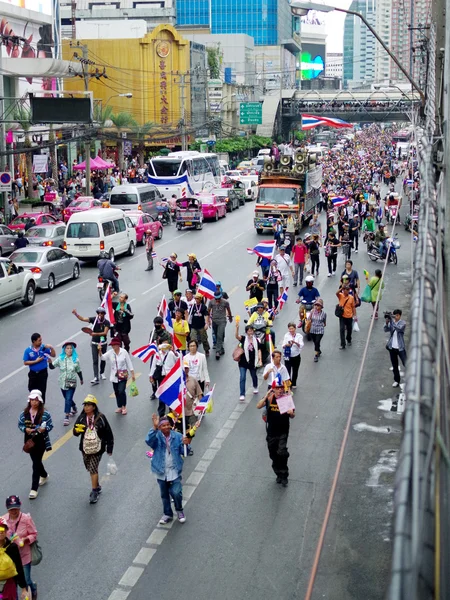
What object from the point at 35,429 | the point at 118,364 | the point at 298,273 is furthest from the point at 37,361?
the point at 298,273

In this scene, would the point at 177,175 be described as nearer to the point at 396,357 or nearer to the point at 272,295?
the point at 272,295

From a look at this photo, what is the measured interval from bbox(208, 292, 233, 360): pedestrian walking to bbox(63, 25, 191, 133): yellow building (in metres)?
66.1

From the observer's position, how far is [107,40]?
84312 mm

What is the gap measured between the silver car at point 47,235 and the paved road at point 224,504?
1450 cm

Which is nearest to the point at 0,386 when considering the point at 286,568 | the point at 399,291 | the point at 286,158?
the point at 286,568

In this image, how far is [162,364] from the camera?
14.5m

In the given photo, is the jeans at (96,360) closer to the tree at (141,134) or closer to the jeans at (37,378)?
the jeans at (37,378)

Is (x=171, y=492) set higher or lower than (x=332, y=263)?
higher

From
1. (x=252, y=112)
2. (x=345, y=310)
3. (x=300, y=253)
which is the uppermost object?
(x=252, y=112)

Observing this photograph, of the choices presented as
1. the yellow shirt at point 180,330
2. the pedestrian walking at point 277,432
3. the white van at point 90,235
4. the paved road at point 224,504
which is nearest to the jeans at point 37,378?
the paved road at point 224,504

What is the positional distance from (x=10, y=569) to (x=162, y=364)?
6653 millimetres

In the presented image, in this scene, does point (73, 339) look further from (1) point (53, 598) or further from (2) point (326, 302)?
(1) point (53, 598)

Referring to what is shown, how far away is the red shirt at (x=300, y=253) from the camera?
84.3 feet

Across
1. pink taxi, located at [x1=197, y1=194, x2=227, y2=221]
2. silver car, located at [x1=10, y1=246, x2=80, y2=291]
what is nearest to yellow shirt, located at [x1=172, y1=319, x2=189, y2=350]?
silver car, located at [x1=10, y1=246, x2=80, y2=291]
